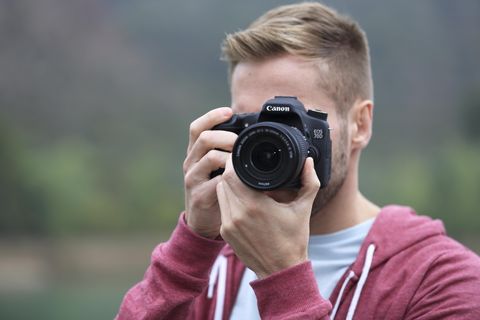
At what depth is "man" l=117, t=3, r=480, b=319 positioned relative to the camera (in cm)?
103

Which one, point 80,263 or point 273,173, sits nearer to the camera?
point 273,173

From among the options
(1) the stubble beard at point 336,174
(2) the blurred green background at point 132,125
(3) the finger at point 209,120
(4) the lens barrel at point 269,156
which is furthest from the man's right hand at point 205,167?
(2) the blurred green background at point 132,125

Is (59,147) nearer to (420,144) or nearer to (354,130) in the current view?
(420,144)

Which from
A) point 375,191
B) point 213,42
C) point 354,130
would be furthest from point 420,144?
point 354,130

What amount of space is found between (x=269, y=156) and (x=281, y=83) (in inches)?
11.1

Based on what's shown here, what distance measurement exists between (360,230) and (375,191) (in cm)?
939

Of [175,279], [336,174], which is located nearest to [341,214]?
[336,174]

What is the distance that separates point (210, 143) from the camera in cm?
116

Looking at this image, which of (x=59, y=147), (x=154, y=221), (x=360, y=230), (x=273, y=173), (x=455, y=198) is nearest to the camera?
(x=273, y=173)

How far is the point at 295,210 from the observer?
3.40 ft

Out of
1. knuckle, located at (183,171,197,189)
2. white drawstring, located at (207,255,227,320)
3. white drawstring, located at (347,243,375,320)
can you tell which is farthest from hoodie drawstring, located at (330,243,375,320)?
knuckle, located at (183,171,197,189)

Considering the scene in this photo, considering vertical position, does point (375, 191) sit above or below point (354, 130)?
below

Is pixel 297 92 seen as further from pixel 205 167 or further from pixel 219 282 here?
pixel 219 282

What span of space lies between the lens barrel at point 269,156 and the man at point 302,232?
0.02 m
